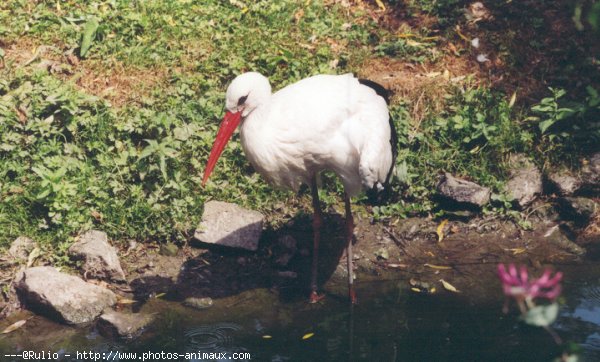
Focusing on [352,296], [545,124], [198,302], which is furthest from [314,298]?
[545,124]

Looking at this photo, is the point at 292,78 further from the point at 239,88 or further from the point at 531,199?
the point at 531,199

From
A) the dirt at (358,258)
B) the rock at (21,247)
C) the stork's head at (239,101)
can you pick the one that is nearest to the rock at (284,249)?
the dirt at (358,258)

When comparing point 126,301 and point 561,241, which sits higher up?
point 561,241

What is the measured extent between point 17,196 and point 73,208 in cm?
41

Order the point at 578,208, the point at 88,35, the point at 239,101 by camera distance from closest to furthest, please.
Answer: the point at 239,101, the point at 578,208, the point at 88,35

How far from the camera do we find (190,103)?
224 inches

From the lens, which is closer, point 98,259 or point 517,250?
point 98,259

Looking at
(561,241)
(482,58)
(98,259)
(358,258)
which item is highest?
(482,58)

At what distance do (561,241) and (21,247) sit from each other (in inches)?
144

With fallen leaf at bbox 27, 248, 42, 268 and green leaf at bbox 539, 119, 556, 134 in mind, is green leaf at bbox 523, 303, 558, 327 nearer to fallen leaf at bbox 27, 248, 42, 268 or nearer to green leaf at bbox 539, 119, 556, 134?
fallen leaf at bbox 27, 248, 42, 268

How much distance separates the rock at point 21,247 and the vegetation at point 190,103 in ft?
0.20

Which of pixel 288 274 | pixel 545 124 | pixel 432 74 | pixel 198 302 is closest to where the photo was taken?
pixel 198 302

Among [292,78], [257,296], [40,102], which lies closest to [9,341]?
[257,296]

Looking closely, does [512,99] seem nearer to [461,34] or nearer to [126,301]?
[461,34]
